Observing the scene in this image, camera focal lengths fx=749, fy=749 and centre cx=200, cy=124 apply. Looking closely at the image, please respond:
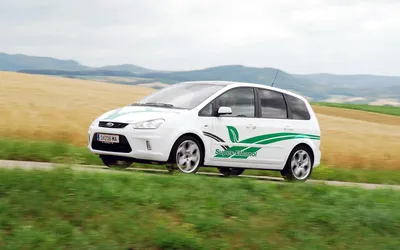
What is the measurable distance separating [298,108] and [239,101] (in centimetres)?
160

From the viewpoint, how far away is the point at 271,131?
13.8m

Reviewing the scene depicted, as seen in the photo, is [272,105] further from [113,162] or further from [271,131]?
[113,162]

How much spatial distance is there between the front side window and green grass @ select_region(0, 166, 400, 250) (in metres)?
3.76

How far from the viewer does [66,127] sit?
2250 centimetres

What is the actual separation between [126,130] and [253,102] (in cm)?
280

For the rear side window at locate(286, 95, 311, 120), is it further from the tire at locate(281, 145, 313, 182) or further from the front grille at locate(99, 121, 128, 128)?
the front grille at locate(99, 121, 128, 128)

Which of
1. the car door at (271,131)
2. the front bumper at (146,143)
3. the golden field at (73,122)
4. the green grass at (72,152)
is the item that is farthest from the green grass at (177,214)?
the golden field at (73,122)

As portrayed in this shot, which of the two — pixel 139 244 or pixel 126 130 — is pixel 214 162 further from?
pixel 139 244

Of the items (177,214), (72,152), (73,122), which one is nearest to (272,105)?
(72,152)

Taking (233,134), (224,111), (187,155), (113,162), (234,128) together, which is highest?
(224,111)

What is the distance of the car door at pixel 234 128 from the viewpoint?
12.9m

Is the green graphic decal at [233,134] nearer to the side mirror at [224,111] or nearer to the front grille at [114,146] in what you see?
the side mirror at [224,111]

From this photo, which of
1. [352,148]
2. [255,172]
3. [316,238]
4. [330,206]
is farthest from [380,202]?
[352,148]

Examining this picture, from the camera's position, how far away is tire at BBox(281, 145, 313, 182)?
1417cm
